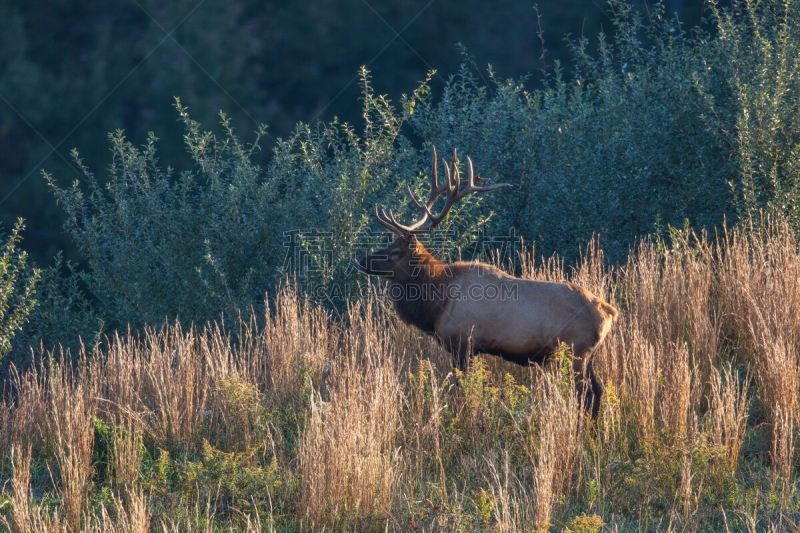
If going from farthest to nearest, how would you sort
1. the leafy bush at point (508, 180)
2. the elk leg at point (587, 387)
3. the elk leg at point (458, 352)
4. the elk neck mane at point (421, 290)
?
the leafy bush at point (508, 180) < the elk neck mane at point (421, 290) < the elk leg at point (458, 352) < the elk leg at point (587, 387)

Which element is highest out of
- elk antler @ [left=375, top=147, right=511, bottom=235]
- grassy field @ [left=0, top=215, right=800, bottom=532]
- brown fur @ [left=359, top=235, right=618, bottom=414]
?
elk antler @ [left=375, top=147, right=511, bottom=235]

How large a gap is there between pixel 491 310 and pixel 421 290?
78 cm

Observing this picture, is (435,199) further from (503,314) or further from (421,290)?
(503,314)


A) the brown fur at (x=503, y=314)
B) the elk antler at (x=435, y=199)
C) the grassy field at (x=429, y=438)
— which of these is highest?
the elk antler at (x=435, y=199)

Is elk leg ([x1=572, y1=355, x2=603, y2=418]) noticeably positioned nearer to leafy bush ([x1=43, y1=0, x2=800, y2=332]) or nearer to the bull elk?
the bull elk

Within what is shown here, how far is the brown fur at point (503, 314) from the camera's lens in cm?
732

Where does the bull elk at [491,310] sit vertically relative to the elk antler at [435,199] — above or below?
below

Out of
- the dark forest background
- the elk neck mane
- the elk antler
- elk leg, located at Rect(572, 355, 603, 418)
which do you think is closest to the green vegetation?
elk leg, located at Rect(572, 355, 603, 418)

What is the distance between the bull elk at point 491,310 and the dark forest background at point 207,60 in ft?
21.1

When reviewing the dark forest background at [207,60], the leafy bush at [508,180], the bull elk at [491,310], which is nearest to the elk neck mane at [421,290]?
the bull elk at [491,310]

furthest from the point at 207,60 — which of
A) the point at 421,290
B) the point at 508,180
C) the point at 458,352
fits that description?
the point at 458,352

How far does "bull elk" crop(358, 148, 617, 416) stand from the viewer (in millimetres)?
7324

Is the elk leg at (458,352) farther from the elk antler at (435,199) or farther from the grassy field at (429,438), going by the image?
the elk antler at (435,199)

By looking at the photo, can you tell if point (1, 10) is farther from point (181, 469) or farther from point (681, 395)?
point (681, 395)
